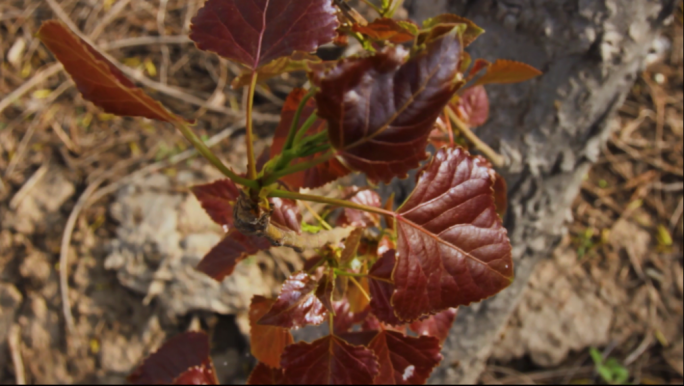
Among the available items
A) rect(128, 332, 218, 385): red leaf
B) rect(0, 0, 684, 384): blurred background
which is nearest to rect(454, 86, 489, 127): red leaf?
rect(128, 332, 218, 385): red leaf

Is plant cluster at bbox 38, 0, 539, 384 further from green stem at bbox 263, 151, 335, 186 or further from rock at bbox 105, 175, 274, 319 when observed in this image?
rock at bbox 105, 175, 274, 319

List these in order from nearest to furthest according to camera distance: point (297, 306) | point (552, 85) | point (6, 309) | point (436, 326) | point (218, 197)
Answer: point (297, 306)
point (218, 197)
point (436, 326)
point (552, 85)
point (6, 309)

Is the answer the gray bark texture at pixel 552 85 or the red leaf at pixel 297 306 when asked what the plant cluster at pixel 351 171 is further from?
the gray bark texture at pixel 552 85

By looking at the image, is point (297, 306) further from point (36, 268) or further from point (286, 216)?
point (36, 268)

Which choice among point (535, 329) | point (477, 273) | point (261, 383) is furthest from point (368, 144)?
point (535, 329)

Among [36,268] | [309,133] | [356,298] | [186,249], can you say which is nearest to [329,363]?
[356,298]

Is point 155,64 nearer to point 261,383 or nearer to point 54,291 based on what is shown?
point 54,291

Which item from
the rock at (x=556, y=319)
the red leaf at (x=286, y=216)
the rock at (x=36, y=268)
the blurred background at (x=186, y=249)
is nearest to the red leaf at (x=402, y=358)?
the red leaf at (x=286, y=216)
